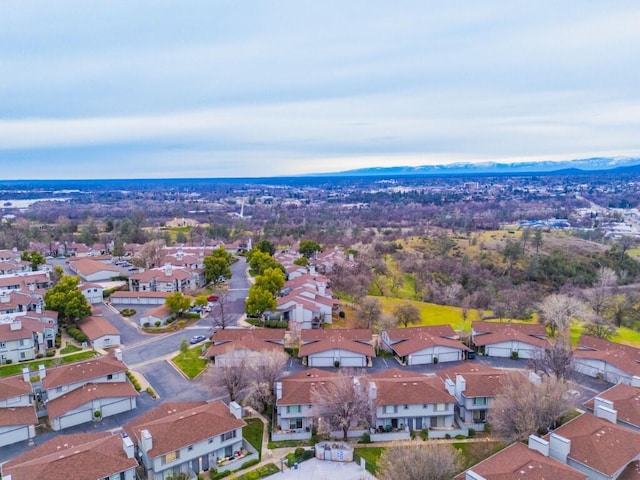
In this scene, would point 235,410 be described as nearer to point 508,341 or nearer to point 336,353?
point 336,353

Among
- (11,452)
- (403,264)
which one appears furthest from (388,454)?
(403,264)

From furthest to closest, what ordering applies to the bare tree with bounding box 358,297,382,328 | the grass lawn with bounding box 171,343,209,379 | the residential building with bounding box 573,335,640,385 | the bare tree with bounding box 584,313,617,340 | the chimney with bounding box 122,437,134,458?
the bare tree with bounding box 358,297,382,328, the bare tree with bounding box 584,313,617,340, the grass lawn with bounding box 171,343,209,379, the residential building with bounding box 573,335,640,385, the chimney with bounding box 122,437,134,458

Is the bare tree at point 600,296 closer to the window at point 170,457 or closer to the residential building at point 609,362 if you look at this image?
the residential building at point 609,362

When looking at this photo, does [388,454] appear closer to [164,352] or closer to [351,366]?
[351,366]

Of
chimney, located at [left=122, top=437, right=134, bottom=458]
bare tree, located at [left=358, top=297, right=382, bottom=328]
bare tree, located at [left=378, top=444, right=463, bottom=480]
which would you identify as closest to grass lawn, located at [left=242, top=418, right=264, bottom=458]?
chimney, located at [left=122, top=437, right=134, bottom=458]

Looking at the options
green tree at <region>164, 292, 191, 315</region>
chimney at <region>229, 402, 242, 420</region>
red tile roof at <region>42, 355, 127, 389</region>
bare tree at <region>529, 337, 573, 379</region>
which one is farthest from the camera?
green tree at <region>164, 292, 191, 315</region>

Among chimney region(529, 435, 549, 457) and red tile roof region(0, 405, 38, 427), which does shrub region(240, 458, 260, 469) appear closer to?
red tile roof region(0, 405, 38, 427)

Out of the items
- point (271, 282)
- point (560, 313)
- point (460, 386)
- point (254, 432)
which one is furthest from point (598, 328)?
point (254, 432)
